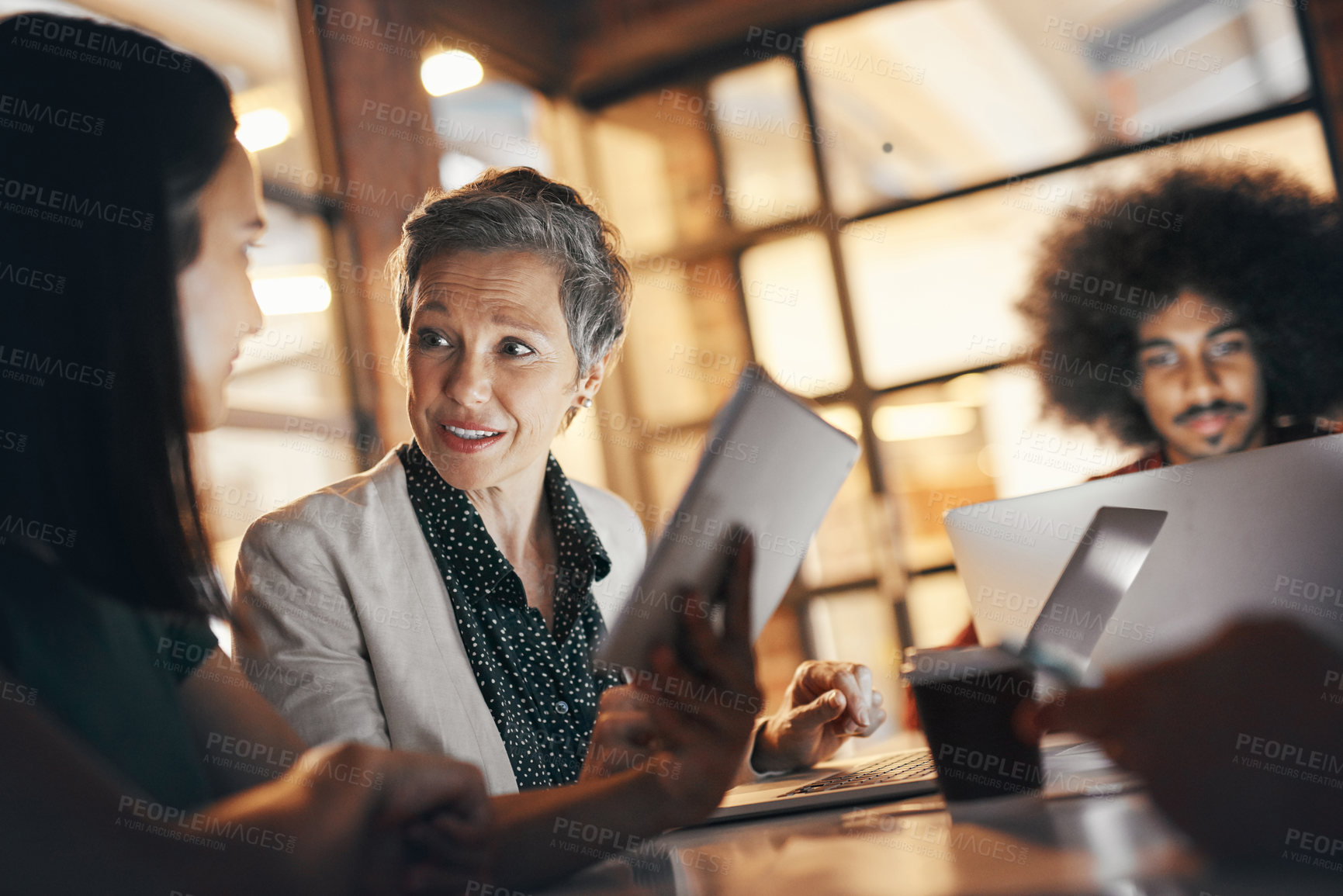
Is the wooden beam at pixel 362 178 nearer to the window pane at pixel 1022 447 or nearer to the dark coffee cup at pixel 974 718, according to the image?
the window pane at pixel 1022 447

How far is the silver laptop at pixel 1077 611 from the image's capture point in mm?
904

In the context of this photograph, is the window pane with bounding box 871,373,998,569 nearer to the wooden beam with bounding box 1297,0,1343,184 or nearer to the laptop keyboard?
the wooden beam with bounding box 1297,0,1343,184

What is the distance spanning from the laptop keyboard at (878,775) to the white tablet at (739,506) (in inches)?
11.5

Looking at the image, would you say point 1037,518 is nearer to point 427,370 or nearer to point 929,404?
point 427,370

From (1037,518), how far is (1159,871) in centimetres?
52

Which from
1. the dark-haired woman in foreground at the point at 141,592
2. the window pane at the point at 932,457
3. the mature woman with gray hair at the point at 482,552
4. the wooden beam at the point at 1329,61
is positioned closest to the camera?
the dark-haired woman in foreground at the point at 141,592

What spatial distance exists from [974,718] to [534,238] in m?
0.94

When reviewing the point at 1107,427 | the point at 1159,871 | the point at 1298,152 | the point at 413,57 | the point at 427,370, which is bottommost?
the point at 1159,871

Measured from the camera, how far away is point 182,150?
0.78m

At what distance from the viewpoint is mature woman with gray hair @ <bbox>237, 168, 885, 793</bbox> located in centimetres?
117

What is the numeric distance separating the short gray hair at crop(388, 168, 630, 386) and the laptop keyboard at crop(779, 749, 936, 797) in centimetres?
73

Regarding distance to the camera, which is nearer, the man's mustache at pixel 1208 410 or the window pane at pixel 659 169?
the man's mustache at pixel 1208 410

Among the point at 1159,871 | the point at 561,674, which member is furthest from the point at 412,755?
the point at 561,674

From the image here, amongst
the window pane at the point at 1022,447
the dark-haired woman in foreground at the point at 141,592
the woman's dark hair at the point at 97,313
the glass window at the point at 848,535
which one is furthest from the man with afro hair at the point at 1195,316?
the woman's dark hair at the point at 97,313
